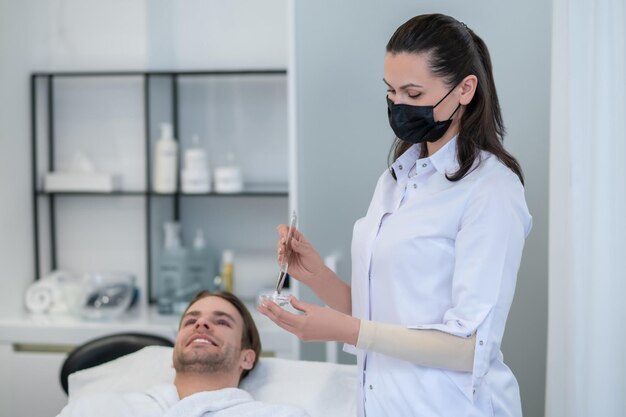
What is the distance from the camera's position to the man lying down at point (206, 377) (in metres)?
1.84

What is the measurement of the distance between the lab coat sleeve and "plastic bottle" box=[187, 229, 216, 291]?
1.73 meters

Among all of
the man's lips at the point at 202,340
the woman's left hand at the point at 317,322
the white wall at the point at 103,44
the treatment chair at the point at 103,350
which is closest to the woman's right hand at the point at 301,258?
the woman's left hand at the point at 317,322

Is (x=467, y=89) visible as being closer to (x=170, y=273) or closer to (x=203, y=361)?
(x=203, y=361)

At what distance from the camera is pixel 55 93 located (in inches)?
124

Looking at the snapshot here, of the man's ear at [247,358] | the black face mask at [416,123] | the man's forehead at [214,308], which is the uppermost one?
the black face mask at [416,123]

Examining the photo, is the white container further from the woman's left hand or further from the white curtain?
the woman's left hand

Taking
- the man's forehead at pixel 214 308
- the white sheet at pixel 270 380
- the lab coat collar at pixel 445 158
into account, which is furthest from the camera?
the man's forehead at pixel 214 308

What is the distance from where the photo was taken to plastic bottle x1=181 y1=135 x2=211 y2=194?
2.92 metres

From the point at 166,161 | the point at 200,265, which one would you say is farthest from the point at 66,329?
the point at 166,161

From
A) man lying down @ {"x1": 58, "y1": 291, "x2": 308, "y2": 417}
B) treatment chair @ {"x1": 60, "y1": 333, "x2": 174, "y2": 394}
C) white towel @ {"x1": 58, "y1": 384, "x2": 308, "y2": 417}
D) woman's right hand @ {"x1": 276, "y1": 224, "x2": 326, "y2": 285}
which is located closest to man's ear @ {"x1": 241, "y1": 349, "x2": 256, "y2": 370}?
man lying down @ {"x1": 58, "y1": 291, "x2": 308, "y2": 417}

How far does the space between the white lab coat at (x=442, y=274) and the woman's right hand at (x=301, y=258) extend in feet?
0.36

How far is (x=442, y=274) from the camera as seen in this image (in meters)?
1.40

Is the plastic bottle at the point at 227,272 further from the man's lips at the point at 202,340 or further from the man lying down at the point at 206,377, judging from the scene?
the man's lips at the point at 202,340

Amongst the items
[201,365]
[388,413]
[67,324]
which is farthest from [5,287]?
[388,413]
